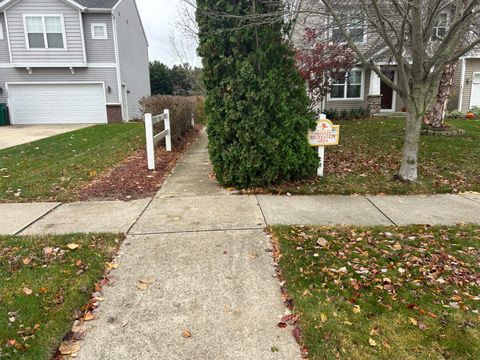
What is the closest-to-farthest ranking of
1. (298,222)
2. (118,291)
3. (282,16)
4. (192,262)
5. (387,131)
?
(118,291) < (192,262) < (298,222) < (282,16) < (387,131)

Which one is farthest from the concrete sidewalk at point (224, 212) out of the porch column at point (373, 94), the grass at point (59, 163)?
the porch column at point (373, 94)

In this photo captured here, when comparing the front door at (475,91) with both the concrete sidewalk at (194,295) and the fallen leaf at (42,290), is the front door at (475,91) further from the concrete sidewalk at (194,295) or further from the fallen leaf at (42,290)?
the fallen leaf at (42,290)

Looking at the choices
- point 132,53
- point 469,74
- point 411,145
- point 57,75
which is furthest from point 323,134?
point 132,53

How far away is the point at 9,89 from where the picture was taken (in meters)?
18.4

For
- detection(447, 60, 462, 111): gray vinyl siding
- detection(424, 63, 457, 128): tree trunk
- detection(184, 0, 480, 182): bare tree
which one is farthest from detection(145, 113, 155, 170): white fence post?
detection(447, 60, 462, 111): gray vinyl siding

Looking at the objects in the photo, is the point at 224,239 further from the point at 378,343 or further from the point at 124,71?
the point at 124,71

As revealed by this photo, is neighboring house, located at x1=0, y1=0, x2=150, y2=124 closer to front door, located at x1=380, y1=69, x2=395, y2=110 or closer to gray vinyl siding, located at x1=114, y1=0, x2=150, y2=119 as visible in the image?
gray vinyl siding, located at x1=114, y1=0, x2=150, y2=119

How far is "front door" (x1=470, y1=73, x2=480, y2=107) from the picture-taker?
19203 millimetres

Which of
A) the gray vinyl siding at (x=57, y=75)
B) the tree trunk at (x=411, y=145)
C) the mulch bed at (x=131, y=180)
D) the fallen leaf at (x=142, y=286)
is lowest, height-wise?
the fallen leaf at (x=142, y=286)

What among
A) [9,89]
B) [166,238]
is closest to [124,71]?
[9,89]

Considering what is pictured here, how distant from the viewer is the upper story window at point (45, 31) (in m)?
17.5

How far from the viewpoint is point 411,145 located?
20.2 ft

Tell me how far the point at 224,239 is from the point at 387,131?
9765 millimetres

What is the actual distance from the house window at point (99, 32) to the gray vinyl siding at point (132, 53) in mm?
876
